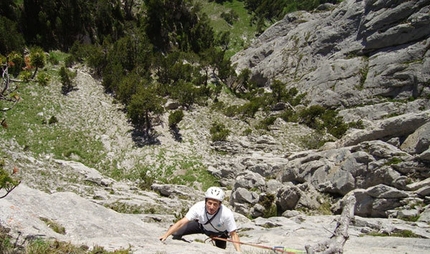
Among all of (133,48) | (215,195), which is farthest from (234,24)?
(215,195)

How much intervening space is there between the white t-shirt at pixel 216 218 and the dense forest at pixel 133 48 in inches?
1011

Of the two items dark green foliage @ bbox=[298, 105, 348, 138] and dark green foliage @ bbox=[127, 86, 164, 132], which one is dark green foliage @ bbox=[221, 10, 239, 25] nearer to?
dark green foliage @ bbox=[298, 105, 348, 138]

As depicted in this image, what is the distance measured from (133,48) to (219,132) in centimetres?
2339

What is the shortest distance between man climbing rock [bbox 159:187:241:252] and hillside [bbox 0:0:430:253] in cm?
53

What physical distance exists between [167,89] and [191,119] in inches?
276

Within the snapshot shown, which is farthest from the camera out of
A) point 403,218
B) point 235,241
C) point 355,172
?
point 355,172

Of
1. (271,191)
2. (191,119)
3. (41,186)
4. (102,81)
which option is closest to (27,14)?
(102,81)

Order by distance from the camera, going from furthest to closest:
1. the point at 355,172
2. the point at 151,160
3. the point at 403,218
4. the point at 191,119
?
the point at 191,119 < the point at 151,160 < the point at 355,172 < the point at 403,218

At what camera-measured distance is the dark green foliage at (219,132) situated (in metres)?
33.2

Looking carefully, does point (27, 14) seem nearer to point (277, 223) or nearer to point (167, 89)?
point (167, 89)

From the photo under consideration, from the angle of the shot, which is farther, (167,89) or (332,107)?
(332,107)

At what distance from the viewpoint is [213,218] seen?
7191 mm

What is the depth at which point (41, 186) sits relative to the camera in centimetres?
1941

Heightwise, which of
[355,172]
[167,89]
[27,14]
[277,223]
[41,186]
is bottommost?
[41,186]
